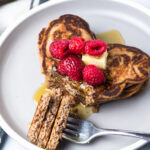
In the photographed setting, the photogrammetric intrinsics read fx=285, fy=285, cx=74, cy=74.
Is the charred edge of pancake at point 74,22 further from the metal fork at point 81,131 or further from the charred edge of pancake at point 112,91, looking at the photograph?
the metal fork at point 81,131

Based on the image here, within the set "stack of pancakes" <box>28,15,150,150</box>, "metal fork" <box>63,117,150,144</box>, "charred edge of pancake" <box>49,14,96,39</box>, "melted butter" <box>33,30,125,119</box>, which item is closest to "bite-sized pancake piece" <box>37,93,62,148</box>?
"stack of pancakes" <box>28,15,150,150</box>

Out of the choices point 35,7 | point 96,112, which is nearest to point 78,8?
point 35,7

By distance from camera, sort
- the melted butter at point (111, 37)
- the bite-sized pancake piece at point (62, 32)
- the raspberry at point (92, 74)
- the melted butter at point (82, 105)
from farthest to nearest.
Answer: the melted butter at point (111, 37)
the bite-sized pancake piece at point (62, 32)
the melted butter at point (82, 105)
the raspberry at point (92, 74)

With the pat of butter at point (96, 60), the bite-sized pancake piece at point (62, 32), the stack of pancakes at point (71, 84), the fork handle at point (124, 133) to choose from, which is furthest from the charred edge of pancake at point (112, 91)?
the bite-sized pancake piece at point (62, 32)

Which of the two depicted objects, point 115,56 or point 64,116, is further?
point 115,56

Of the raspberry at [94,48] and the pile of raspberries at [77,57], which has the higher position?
the raspberry at [94,48]

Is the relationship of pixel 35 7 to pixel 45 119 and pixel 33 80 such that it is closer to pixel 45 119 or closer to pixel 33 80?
pixel 33 80

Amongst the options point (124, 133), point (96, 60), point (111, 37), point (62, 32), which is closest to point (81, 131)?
point (124, 133)
